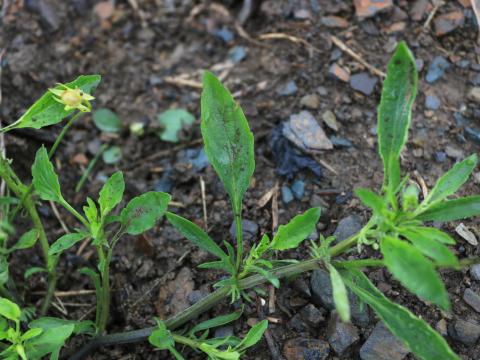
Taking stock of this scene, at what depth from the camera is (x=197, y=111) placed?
2824 millimetres

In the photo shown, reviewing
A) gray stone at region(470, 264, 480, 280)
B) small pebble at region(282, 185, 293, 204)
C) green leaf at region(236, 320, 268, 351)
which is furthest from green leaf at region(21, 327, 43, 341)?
gray stone at region(470, 264, 480, 280)

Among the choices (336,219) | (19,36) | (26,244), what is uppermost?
(19,36)

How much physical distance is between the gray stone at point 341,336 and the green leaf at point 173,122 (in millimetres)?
1196

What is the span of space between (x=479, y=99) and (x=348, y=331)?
1208 mm

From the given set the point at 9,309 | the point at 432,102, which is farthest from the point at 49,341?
the point at 432,102

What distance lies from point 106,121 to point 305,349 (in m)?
1.54

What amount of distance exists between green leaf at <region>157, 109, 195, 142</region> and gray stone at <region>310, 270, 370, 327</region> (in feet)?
3.33

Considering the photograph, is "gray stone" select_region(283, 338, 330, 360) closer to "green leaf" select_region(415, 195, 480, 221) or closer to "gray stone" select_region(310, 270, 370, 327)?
"gray stone" select_region(310, 270, 370, 327)

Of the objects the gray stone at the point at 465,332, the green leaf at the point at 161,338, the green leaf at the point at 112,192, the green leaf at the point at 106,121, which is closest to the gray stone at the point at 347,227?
the gray stone at the point at 465,332

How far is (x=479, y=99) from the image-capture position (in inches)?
97.2

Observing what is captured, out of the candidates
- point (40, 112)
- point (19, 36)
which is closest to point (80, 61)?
point (19, 36)

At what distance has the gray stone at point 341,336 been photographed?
197 cm

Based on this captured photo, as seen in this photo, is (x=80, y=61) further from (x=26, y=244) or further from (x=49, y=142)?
(x=26, y=244)

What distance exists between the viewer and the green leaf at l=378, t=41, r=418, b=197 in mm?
1813
